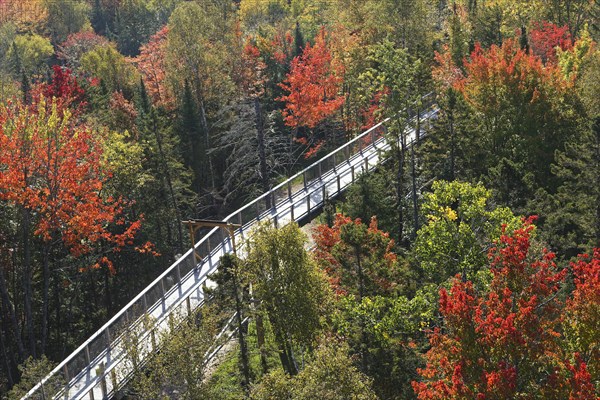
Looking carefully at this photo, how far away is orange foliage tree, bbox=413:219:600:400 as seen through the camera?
19.2 metres

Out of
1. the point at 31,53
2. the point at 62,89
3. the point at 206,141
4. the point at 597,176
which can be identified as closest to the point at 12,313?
the point at 206,141

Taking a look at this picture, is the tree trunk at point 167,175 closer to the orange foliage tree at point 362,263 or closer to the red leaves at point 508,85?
the red leaves at point 508,85

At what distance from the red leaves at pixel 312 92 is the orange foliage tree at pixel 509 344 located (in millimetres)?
34302

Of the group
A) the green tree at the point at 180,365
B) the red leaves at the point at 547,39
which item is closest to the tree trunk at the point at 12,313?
the green tree at the point at 180,365

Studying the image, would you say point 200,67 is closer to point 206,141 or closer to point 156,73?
Answer: point 206,141

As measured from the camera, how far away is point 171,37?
54.1 metres

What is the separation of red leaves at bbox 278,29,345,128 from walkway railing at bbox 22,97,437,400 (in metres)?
10.4

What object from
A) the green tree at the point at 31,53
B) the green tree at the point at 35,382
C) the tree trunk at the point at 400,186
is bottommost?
the green tree at the point at 31,53

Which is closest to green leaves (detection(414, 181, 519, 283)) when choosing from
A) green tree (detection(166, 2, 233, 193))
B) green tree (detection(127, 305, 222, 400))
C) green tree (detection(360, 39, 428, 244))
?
green tree (detection(360, 39, 428, 244))

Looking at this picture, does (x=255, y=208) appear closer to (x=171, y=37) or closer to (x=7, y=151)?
(x=7, y=151)

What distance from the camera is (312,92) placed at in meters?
54.8

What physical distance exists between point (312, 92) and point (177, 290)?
27.3 meters

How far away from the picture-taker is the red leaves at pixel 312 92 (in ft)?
180

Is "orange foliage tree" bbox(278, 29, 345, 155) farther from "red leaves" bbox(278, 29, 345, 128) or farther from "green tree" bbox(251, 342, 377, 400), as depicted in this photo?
"green tree" bbox(251, 342, 377, 400)
